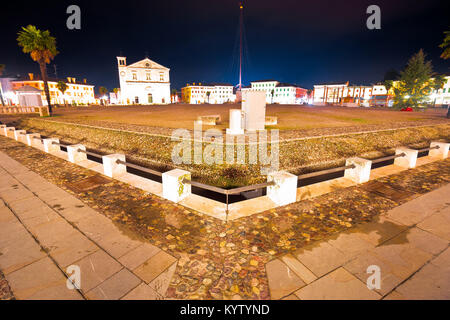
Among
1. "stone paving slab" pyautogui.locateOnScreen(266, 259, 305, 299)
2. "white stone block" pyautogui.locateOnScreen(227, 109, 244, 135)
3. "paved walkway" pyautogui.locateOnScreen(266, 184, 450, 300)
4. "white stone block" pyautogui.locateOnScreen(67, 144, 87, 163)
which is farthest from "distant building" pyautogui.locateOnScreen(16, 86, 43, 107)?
"paved walkway" pyautogui.locateOnScreen(266, 184, 450, 300)

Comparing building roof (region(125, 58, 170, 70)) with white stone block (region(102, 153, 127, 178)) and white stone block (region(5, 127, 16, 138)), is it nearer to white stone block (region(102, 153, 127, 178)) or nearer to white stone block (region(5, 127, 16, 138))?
white stone block (region(5, 127, 16, 138))

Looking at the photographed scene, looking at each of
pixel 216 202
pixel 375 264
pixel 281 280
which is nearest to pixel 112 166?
pixel 216 202

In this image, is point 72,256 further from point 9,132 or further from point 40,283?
point 9,132

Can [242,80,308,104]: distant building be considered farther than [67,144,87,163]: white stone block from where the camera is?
Yes

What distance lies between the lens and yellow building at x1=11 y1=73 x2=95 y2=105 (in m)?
77.6

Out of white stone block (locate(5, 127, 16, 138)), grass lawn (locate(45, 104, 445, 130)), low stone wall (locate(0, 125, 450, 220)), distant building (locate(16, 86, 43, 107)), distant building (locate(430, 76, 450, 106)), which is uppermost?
distant building (locate(430, 76, 450, 106))

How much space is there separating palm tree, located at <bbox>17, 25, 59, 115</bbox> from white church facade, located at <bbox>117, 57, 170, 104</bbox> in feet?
134

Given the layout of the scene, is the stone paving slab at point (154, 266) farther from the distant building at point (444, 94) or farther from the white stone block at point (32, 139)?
the distant building at point (444, 94)

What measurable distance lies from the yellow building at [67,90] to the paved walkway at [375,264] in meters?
88.7

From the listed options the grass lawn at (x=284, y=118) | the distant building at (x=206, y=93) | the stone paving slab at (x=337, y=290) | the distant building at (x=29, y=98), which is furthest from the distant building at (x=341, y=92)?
the stone paving slab at (x=337, y=290)

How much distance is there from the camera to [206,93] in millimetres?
127000

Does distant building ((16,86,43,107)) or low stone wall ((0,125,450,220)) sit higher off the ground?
distant building ((16,86,43,107))
